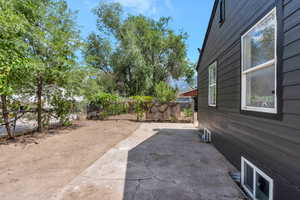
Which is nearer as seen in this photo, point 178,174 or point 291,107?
point 291,107

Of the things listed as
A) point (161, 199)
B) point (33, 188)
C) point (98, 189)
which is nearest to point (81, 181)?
point (98, 189)

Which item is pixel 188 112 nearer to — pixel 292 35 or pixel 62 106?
pixel 62 106

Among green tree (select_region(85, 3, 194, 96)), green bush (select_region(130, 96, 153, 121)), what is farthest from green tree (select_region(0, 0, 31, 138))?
green tree (select_region(85, 3, 194, 96))

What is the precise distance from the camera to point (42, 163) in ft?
11.1

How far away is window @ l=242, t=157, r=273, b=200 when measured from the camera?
204 centimetres

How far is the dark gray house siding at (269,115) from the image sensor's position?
5.14 ft

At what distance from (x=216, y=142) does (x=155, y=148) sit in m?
1.73

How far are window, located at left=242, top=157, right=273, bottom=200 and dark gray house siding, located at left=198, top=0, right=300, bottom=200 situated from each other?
90mm

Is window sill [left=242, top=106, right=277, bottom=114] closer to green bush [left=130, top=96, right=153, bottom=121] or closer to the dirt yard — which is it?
the dirt yard

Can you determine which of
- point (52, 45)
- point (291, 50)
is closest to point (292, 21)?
point (291, 50)

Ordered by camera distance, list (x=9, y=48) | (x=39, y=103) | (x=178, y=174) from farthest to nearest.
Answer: (x=39, y=103)
(x=9, y=48)
(x=178, y=174)

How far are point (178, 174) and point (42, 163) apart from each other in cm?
284

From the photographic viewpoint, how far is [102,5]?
17531 mm

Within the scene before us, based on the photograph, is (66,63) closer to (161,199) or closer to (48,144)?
(48,144)
